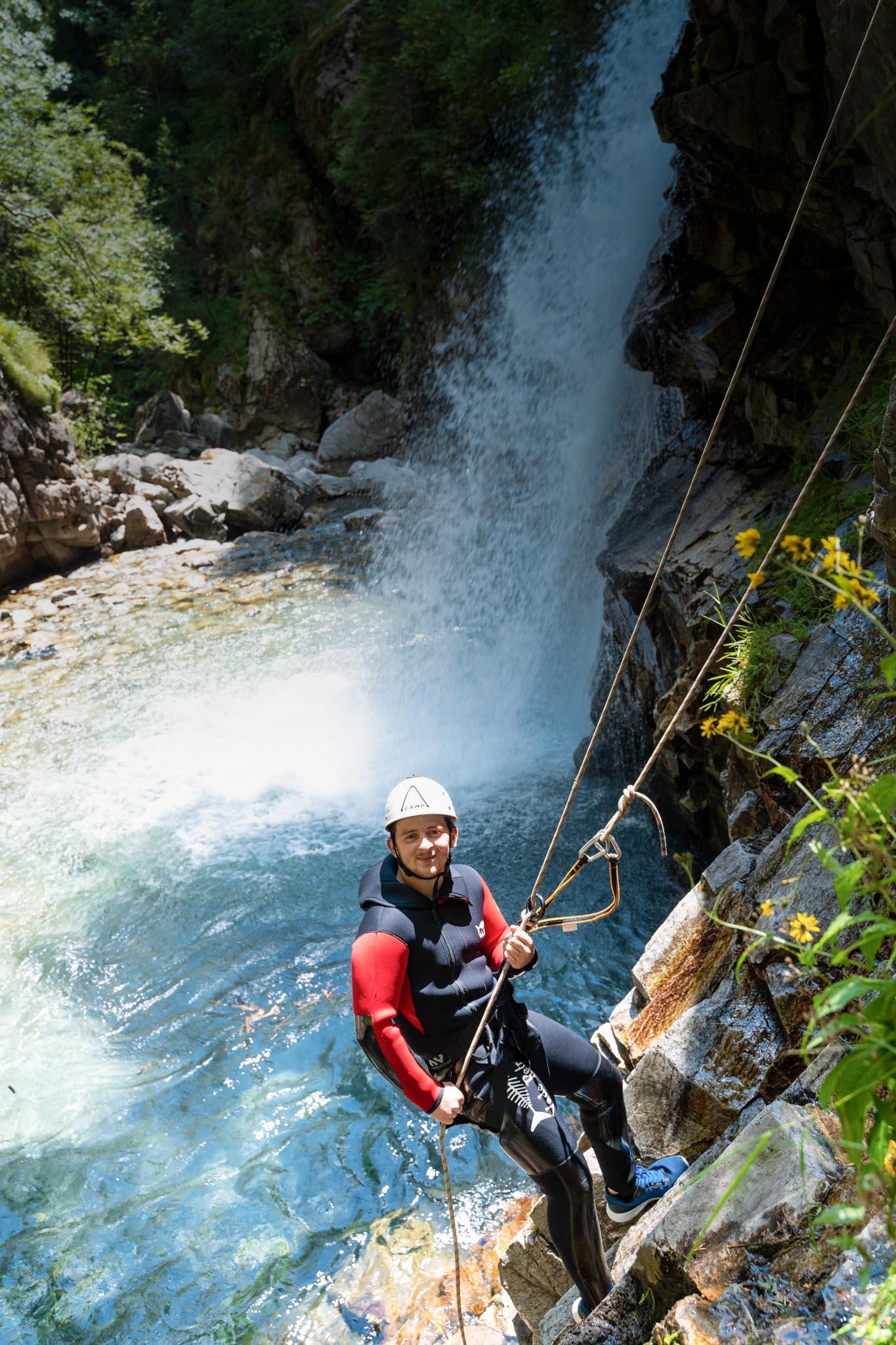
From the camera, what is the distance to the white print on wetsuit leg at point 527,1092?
2.70m

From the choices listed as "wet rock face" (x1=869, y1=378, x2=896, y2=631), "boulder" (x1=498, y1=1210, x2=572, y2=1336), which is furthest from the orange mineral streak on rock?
"wet rock face" (x1=869, y1=378, x2=896, y2=631)

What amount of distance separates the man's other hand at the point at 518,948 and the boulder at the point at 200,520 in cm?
1359

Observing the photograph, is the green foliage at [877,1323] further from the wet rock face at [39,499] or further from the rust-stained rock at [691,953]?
the wet rock face at [39,499]

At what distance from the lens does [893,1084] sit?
1.26 metres

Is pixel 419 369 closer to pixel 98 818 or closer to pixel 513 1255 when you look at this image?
pixel 98 818

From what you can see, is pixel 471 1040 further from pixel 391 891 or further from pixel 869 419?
pixel 869 419

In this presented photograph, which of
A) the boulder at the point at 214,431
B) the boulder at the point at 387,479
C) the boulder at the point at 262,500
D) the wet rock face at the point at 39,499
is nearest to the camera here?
the wet rock face at the point at 39,499

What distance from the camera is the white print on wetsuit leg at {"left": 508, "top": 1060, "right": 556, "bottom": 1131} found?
2701mm

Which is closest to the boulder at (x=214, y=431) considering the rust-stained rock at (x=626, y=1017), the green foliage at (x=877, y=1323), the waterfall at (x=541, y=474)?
the waterfall at (x=541, y=474)

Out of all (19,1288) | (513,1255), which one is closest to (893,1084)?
(513,1255)

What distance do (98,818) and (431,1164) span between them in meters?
4.71

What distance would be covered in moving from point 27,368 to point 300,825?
1074cm

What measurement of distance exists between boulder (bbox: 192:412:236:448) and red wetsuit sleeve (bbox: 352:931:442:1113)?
1871cm

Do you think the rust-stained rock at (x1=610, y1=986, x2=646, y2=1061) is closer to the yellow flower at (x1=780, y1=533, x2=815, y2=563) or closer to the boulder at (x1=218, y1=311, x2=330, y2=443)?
the yellow flower at (x1=780, y1=533, x2=815, y2=563)
